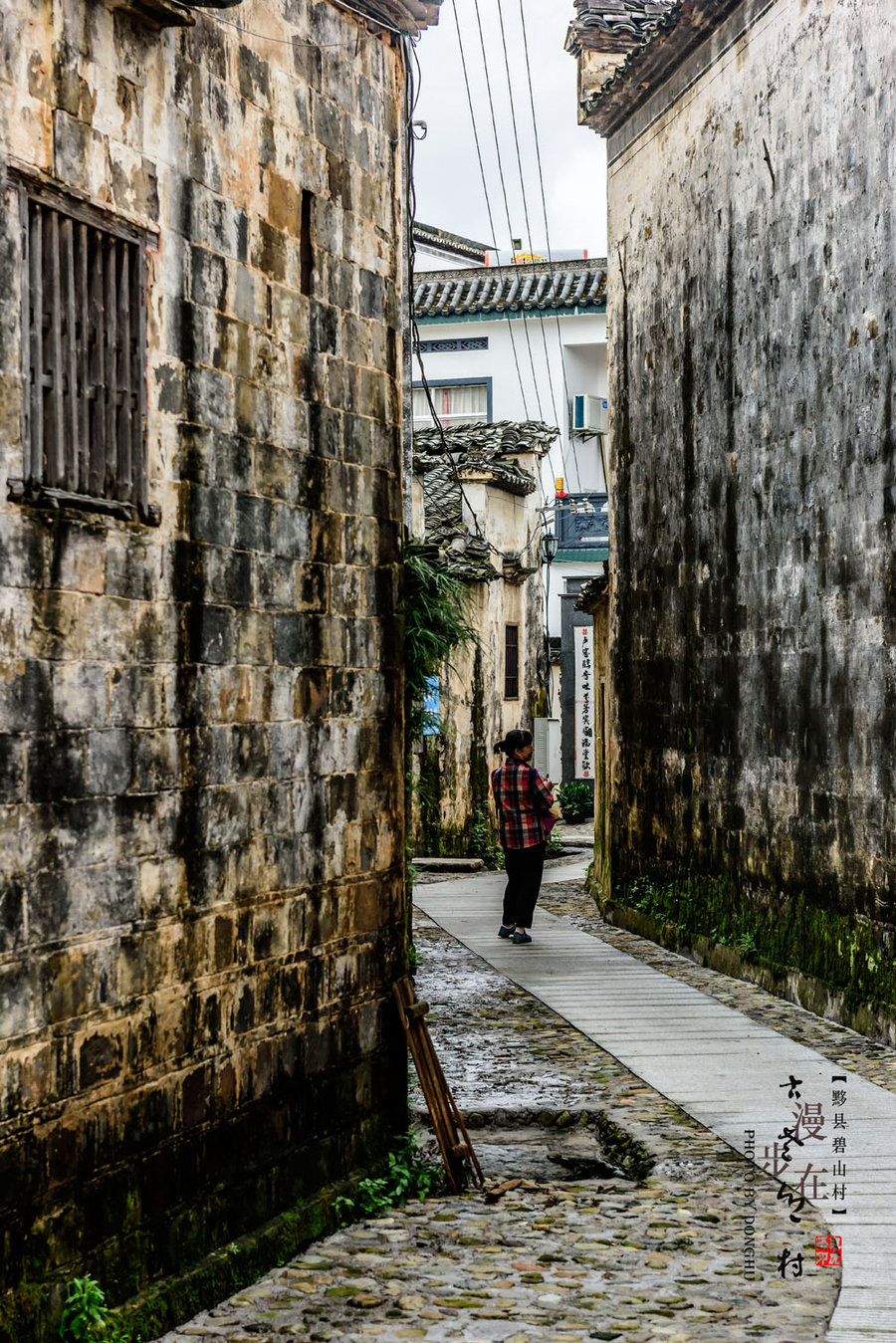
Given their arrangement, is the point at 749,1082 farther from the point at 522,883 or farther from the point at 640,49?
the point at 640,49

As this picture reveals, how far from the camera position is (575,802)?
3062 centimetres

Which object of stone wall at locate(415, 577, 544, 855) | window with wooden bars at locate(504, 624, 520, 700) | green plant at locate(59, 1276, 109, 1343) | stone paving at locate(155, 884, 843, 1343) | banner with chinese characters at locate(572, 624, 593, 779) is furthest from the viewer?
banner with chinese characters at locate(572, 624, 593, 779)

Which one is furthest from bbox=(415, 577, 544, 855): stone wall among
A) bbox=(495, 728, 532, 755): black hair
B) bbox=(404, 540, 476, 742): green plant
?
bbox=(404, 540, 476, 742): green plant

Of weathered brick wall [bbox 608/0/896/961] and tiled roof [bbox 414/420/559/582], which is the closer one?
weathered brick wall [bbox 608/0/896/961]

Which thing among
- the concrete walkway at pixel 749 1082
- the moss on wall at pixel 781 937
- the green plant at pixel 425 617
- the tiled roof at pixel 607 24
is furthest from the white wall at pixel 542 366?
the green plant at pixel 425 617

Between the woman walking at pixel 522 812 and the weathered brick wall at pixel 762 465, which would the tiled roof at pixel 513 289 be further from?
the woman walking at pixel 522 812

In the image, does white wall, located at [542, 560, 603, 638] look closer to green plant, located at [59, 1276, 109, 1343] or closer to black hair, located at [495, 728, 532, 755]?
black hair, located at [495, 728, 532, 755]

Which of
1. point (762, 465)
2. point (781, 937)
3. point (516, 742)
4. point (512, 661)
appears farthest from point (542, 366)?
point (781, 937)

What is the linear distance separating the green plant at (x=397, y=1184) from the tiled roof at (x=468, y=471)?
14.3 m

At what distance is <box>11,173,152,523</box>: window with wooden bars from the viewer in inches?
207

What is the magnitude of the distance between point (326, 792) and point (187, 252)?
8.17 feet

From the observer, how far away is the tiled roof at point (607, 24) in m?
17.4

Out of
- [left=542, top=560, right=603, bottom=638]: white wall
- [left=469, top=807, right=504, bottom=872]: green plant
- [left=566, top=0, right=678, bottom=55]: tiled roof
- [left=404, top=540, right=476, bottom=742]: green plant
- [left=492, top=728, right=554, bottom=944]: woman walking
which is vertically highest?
[left=566, top=0, right=678, bottom=55]: tiled roof

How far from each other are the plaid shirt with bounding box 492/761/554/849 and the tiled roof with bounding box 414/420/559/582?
26.8 feet
